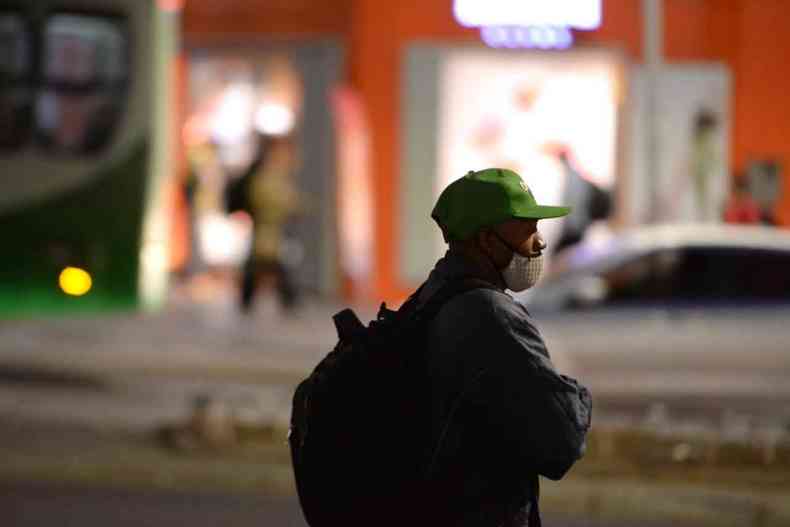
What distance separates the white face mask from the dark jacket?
0.08 meters

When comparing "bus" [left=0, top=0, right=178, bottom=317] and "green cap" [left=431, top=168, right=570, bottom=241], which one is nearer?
"green cap" [left=431, top=168, right=570, bottom=241]

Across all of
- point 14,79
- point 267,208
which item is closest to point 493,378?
point 14,79

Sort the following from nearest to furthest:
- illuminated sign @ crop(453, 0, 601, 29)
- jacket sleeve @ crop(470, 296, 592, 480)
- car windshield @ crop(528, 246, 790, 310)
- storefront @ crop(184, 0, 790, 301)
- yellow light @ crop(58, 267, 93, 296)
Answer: jacket sleeve @ crop(470, 296, 592, 480), car windshield @ crop(528, 246, 790, 310), yellow light @ crop(58, 267, 93, 296), illuminated sign @ crop(453, 0, 601, 29), storefront @ crop(184, 0, 790, 301)

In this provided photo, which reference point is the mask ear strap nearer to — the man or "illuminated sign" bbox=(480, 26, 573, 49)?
the man

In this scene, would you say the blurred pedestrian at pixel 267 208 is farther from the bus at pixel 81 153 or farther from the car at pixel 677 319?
the car at pixel 677 319

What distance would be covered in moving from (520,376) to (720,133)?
16.9 meters

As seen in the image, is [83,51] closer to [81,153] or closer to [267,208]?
[81,153]

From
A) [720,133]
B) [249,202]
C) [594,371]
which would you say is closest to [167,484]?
[594,371]

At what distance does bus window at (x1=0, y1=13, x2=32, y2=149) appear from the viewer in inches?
465

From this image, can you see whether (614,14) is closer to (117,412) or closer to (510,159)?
(510,159)

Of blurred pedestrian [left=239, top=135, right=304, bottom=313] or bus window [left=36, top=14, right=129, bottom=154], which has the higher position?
bus window [left=36, top=14, right=129, bottom=154]

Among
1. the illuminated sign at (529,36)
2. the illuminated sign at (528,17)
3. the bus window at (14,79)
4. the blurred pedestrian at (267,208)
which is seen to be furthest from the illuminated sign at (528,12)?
the bus window at (14,79)

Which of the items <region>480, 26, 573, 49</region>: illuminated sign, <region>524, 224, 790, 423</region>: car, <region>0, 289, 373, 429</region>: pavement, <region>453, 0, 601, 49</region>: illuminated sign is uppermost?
<region>453, 0, 601, 49</region>: illuminated sign

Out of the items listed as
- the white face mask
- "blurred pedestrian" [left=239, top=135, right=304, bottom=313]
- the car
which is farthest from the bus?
the white face mask
